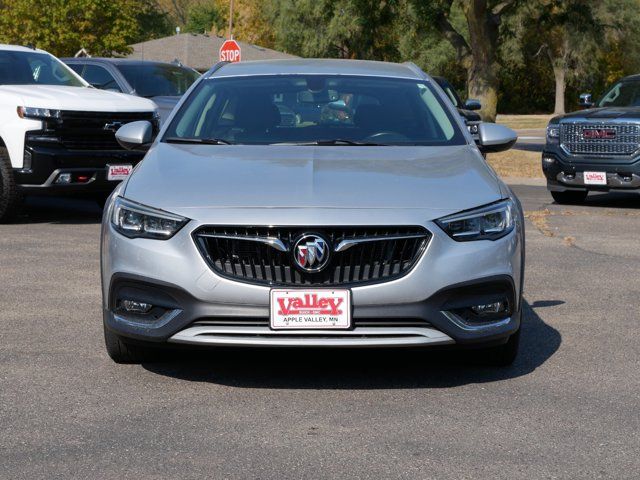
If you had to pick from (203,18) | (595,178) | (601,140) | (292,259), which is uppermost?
(292,259)

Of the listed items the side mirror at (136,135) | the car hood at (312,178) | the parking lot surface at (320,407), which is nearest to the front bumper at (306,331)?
the car hood at (312,178)

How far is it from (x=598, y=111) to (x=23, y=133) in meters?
7.66

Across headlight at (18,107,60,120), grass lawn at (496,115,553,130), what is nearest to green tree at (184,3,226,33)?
grass lawn at (496,115,553,130)

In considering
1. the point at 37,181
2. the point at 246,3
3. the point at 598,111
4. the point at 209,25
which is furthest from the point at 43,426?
the point at 209,25

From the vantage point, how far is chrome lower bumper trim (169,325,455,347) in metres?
5.79

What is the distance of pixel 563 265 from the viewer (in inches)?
420

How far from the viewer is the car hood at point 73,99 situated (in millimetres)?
13148

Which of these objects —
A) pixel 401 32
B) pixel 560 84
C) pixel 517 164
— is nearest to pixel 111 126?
pixel 517 164

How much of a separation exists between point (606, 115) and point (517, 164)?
821cm

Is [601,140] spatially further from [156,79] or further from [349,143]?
[349,143]

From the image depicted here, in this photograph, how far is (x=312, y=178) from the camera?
20.4ft

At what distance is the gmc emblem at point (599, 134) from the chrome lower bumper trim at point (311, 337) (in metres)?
10.8

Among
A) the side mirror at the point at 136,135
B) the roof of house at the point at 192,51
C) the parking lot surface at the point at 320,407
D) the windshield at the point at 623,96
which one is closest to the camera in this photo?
the parking lot surface at the point at 320,407

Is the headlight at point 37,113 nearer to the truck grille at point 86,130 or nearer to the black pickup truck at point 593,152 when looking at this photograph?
the truck grille at point 86,130
